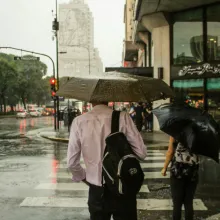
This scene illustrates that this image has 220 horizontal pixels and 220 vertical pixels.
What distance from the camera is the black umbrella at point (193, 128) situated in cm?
453

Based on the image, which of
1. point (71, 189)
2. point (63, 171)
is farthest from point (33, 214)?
point (63, 171)

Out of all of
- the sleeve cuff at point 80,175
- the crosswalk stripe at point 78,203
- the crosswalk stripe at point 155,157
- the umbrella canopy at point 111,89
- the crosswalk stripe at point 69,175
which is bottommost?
the crosswalk stripe at point 155,157

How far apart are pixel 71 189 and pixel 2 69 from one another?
2523 inches

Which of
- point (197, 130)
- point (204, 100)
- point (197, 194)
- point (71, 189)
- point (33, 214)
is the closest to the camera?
point (197, 130)

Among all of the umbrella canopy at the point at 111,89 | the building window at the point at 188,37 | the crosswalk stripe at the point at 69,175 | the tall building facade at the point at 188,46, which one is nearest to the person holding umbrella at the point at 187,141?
the umbrella canopy at the point at 111,89

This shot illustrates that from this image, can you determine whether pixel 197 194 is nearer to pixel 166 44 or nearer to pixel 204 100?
pixel 204 100

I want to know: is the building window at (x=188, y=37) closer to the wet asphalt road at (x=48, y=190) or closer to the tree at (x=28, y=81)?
the wet asphalt road at (x=48, y=190)

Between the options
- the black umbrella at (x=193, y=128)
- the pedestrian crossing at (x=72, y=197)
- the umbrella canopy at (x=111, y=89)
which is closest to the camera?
the umbrella canopy at (x=111, y=89)

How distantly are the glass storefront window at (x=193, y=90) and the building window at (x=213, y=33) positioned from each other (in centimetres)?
147

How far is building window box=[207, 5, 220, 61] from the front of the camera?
1986 centimetres

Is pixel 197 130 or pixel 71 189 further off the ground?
pixel 197 130

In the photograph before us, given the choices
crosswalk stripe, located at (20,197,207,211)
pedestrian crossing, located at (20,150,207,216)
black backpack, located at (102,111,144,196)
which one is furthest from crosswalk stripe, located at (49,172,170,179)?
black backpack, located at (102,111,144,196)

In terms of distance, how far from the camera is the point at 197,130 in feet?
14.9

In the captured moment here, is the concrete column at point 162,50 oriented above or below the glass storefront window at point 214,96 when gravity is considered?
above
